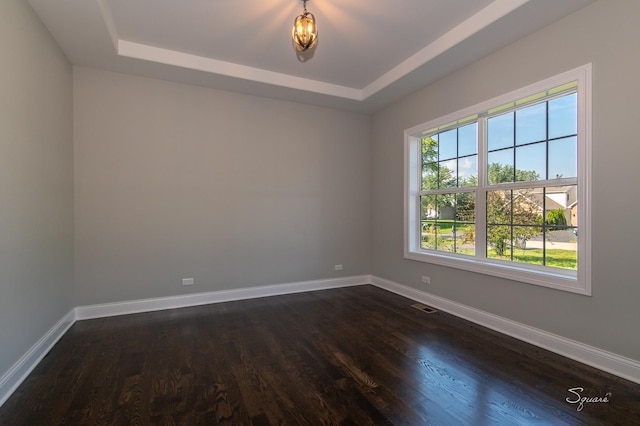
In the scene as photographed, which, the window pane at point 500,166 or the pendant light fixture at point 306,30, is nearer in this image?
the pendant light fixture at point 306,30

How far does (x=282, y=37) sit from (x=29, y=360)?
359 centimetres

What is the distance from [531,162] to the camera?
2.87 meters

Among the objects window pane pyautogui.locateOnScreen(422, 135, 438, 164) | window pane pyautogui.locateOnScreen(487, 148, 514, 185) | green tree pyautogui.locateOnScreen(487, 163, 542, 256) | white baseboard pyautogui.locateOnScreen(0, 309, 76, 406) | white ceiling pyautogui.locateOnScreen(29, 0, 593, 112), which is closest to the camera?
white baseboard pyautogui.locateOnScreen(0, 309, 76, 406)

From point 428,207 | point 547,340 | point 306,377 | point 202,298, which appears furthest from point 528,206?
point 202,298

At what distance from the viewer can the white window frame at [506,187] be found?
237cm

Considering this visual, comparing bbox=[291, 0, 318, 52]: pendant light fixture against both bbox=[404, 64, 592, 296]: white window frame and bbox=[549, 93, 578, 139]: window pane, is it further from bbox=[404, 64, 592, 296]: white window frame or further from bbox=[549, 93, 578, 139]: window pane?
bbox=[549, 93, 578, 139]: window pane

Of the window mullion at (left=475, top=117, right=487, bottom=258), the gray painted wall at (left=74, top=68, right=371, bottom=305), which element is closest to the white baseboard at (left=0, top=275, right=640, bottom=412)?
the gray painted wall at (left=74, top=68, right=371, bottom=305)

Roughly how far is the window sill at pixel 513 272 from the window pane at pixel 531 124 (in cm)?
126

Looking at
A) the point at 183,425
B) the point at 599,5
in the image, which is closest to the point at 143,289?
the point at 183,425

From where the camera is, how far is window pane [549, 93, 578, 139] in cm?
256

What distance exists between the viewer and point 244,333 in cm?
295

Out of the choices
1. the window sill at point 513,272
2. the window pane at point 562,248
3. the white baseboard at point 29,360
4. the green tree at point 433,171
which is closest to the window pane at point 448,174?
the green tree at point 433,171

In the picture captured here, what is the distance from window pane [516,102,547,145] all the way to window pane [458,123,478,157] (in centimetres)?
47

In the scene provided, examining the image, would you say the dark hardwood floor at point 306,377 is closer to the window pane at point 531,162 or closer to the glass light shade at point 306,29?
the window pane at point 531,162
